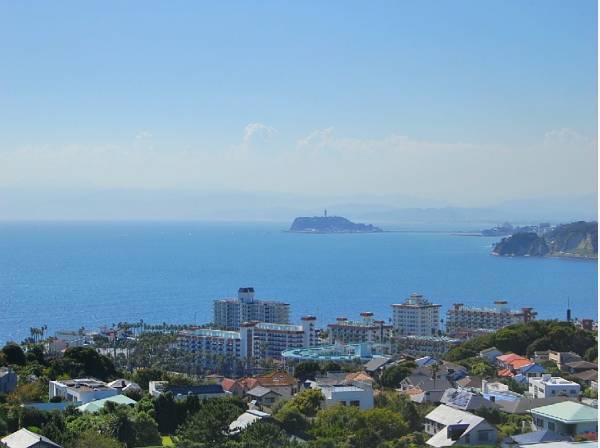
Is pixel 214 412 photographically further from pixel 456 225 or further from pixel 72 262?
pixel 456 225

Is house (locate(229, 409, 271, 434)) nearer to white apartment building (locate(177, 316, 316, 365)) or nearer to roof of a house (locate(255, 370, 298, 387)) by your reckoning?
roof of a house (locate(255, 370, 298, 387))

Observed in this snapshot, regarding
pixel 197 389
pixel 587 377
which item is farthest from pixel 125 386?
pixel 587 377

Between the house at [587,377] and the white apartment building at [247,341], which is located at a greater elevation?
the house at [587,377]

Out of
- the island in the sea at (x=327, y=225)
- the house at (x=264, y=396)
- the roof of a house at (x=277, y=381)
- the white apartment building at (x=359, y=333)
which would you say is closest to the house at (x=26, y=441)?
the house at (x=264, y=396)

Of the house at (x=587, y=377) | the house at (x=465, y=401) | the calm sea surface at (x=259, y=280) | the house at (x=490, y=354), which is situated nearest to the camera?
the house at (x=465, y=401)

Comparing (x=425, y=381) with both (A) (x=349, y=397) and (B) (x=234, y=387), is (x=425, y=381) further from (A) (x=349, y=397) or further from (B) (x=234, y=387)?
(B) (x=234, y=387)

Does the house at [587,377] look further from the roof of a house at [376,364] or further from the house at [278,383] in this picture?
the house at [278,383]
